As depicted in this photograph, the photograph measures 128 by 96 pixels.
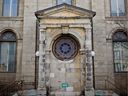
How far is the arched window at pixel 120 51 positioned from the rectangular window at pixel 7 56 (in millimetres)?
7906

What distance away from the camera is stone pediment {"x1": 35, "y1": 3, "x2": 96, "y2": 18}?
1894cm

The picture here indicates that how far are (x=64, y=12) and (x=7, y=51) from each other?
6014 mm

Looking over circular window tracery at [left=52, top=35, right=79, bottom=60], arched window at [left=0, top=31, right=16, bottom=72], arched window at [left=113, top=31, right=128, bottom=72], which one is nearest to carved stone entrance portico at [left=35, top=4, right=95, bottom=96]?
circular window tracery at [left=52, top=35, right=79, bottom=60]

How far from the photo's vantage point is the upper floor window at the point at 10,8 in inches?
905

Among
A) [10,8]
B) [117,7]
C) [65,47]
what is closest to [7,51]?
[10,8]

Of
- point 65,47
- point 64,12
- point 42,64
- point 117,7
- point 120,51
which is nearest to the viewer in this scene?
point 42,64

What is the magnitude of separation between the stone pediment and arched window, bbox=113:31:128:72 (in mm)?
4164

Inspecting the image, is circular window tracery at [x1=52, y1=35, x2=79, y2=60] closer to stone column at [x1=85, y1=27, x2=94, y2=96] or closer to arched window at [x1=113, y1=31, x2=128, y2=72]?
stone column at [x1=85, y1=27, x2=94, y2=96]

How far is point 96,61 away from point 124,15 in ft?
15.2

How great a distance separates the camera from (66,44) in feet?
64.2

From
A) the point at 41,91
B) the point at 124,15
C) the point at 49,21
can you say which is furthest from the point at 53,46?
the point at 124,15

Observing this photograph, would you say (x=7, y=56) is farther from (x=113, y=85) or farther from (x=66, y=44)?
(x=113, y=85)

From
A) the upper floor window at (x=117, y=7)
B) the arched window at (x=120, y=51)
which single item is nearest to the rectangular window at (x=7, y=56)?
the arched window at (x=120, y=51)

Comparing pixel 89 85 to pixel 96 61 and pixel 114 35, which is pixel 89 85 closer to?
pixel 96 61
